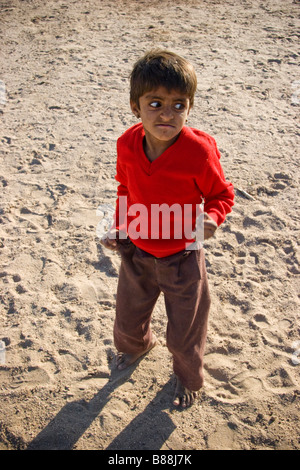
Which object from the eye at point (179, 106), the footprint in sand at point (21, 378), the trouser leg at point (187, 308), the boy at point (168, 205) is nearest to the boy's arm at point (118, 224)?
the boy at point (168, 205)

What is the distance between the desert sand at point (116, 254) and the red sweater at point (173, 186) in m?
0.98

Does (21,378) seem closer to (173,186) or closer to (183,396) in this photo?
(183,396)

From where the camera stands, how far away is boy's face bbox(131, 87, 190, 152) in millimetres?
1537

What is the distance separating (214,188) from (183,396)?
3.87ft

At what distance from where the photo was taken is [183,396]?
7.13ft

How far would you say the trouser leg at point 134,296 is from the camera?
1.87 metres

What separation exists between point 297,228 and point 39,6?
6.30 m

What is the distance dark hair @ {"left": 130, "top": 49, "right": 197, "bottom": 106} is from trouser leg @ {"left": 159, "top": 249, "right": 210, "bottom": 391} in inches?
26.4

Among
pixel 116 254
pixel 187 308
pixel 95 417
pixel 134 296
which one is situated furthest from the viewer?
pixel 116 254

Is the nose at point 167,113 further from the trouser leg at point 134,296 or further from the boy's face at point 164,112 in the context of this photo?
the trouser leg at point 134,296

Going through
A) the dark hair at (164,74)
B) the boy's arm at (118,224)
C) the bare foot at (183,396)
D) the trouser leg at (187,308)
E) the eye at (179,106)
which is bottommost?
the bare foot at (183,396)

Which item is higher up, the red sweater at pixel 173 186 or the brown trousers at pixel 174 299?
the red sweater at pixel 173 186

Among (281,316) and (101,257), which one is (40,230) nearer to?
(101,257)

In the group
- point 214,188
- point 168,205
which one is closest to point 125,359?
point 168,205
